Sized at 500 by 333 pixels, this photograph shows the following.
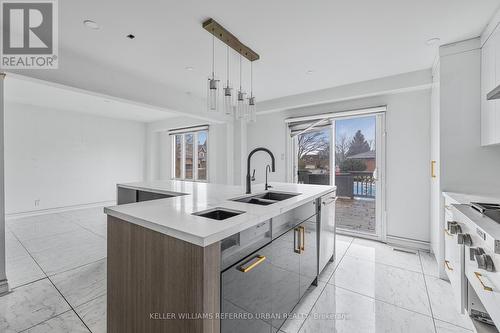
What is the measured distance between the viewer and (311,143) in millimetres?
4172

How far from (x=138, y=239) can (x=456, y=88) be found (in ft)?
10.3

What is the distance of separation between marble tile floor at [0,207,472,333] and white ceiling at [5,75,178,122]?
2.22 metres

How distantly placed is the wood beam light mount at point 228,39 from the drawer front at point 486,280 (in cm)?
244

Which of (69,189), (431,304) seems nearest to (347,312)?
(431,304)

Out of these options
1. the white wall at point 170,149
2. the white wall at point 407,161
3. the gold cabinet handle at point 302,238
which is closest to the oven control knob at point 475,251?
the gold cabinet handle at point 302,238

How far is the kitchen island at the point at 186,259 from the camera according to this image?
919mm

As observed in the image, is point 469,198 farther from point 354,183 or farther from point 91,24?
point 91,24

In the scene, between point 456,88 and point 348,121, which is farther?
point 348,121

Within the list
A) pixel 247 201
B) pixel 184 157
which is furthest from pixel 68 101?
pixel 247 201

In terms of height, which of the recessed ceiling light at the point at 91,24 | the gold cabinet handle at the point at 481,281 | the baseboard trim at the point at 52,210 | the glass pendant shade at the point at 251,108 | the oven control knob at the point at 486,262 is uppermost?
the recessed ceiling light at the point at 91,24

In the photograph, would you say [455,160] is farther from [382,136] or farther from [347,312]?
[347,312]

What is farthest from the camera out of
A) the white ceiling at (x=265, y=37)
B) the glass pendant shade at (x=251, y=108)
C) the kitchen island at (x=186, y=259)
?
the glass pendant shade at (x=251, y=108)

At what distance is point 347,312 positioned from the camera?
5.93 ft

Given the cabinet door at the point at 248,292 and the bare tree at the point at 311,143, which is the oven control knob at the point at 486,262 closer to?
the cabinet door at the point at 248,292
